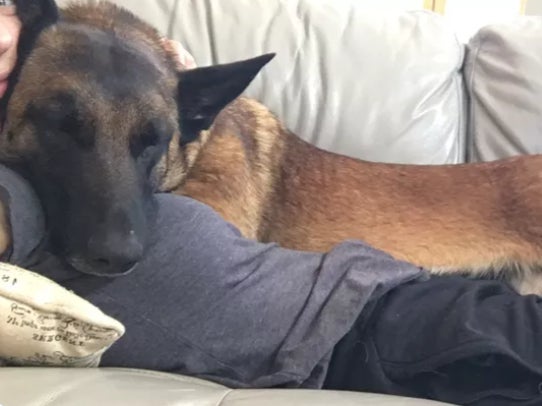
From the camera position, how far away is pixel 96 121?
1.09m

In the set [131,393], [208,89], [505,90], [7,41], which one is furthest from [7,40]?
[505,90]

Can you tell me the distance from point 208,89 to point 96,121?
0.26 metres

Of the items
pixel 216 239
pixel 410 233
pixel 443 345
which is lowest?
pixel 410 233

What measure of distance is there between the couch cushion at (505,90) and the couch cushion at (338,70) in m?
0.06

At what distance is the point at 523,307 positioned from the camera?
1.12 m

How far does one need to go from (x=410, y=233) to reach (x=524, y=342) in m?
Result: 0.55

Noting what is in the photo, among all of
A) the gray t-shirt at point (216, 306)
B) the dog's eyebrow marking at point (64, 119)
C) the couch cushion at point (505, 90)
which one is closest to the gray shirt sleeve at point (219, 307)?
the gray t-shirt at point (216, 306)

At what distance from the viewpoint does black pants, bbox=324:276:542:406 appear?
1.02 metres

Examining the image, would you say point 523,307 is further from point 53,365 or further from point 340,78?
point 340,78

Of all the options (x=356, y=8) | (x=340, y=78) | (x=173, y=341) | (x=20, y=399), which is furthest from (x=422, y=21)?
(x=20, y=399)

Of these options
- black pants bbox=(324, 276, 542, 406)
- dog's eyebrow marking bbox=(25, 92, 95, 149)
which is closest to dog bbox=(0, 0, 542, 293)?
dog's eyebrow marking bbox=(25, 92, 95, 149)

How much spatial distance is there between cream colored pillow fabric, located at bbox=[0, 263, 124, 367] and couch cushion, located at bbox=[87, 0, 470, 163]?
887 mm

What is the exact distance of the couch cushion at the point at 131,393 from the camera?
0.88 m

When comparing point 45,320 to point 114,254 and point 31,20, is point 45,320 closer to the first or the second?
point 114,254
